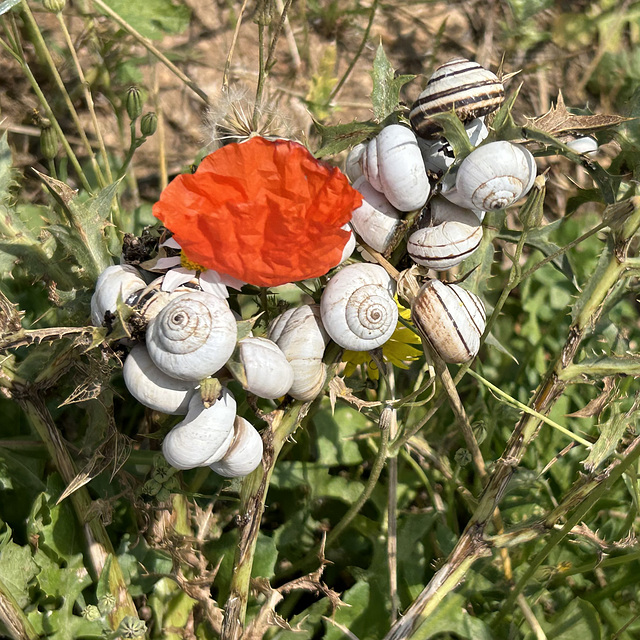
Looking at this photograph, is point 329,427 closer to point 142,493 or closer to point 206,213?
point 142,493

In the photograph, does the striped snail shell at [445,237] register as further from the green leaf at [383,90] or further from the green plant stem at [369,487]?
the green plant stem at [369,487]

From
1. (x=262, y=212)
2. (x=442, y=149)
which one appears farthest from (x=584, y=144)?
(x=262, y=212)

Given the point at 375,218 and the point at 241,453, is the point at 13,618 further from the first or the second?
the point at 375,218

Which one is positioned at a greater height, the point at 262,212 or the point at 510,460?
the point at 262,212

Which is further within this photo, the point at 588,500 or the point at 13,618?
the point at 13,618

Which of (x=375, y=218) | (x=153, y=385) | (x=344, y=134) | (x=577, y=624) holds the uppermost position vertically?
(x=344, y=134)

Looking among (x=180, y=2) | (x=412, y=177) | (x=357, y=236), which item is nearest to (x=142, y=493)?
(x=357, y=236)

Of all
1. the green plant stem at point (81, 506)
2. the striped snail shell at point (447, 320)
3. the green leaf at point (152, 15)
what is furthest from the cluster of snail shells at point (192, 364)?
the green leaf at point (152, 15)
